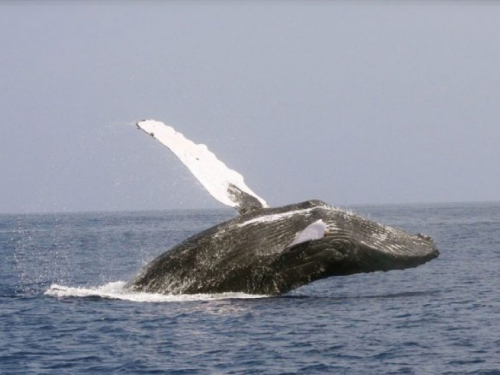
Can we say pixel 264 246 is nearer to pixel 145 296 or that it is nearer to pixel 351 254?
pixel 351 254

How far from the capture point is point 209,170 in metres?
16.2

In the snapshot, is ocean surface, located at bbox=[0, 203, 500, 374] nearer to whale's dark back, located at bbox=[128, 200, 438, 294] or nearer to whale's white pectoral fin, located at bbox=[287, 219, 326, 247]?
whale's dark back, located at bbox=[128, 200, 438, 294]

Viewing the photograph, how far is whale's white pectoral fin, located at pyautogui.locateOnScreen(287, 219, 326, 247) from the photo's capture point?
1475cm

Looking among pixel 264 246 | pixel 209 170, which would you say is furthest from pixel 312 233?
pixel 209 170

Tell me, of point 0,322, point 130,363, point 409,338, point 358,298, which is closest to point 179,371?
point 130,363

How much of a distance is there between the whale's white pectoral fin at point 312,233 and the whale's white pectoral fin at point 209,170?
1337 millimetres

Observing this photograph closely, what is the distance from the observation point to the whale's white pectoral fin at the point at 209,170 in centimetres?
1594

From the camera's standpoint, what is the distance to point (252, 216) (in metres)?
15.8

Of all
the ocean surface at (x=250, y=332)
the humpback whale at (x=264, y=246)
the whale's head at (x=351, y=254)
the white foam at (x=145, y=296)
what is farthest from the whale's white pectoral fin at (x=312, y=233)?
the white foam at (x=145, y=296)

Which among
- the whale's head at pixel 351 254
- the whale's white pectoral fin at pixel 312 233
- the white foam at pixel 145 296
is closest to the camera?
the whale's white pectoral fin at pixel 312 233

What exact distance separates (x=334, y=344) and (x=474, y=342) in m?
1.97

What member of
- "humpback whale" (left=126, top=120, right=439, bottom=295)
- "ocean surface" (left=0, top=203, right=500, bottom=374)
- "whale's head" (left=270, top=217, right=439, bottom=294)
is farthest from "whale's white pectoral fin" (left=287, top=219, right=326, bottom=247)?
"ocean surface" (left=0, top=203, right=500, bottom=374)

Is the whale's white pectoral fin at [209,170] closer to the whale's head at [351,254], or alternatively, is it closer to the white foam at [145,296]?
the whale's head at [351,254]

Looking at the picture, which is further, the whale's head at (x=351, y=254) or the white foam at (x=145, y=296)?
the white foam at (x=145, y=296)
